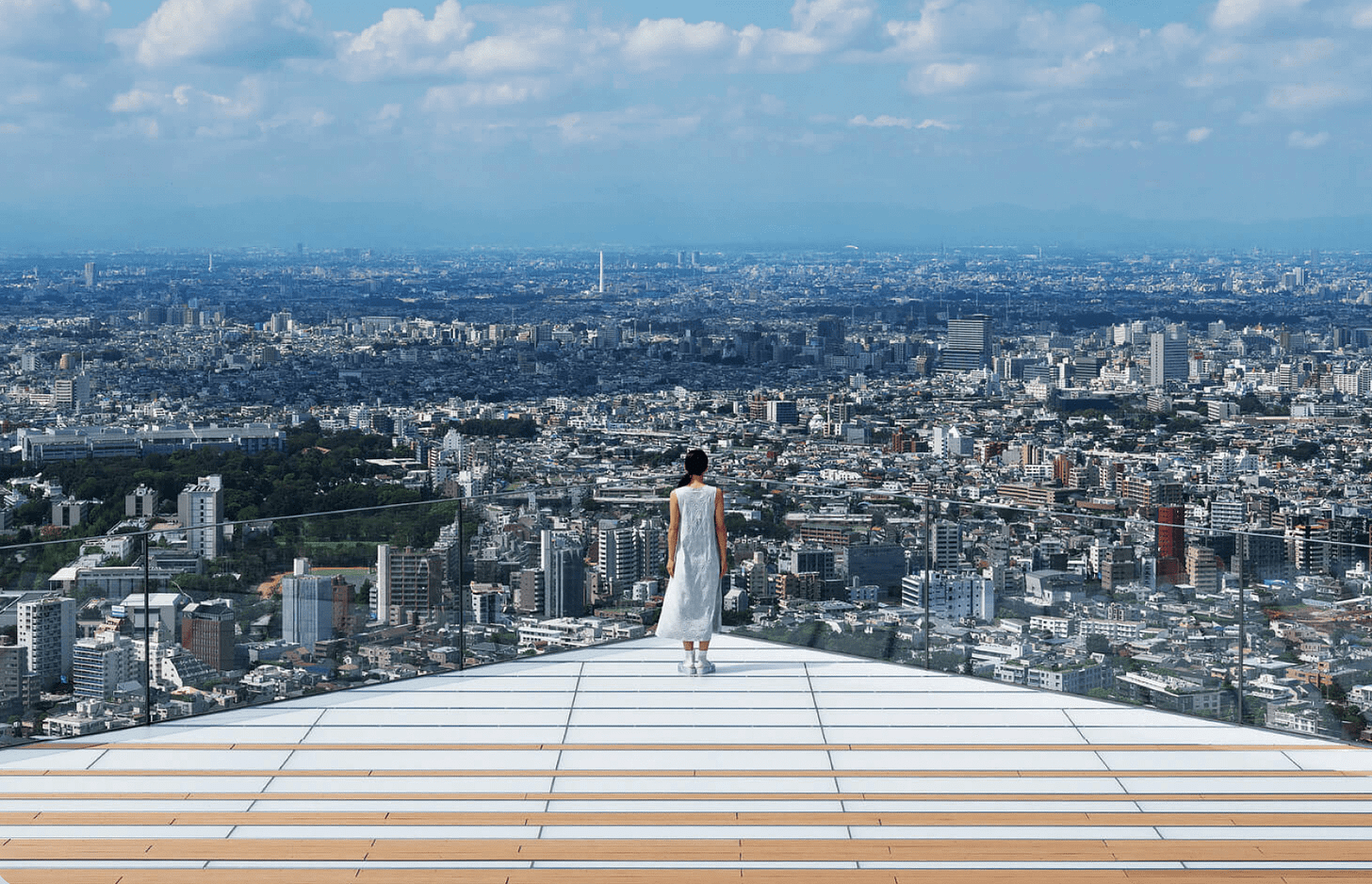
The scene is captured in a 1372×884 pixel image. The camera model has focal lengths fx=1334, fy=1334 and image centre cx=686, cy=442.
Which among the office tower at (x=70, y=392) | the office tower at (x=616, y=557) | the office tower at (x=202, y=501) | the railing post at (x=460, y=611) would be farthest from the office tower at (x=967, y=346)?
the railing post at (x=460, y=611)

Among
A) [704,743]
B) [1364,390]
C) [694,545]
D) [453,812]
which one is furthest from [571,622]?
[1364,390]

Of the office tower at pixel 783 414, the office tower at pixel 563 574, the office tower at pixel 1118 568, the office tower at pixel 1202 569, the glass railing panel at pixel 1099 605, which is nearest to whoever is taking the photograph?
the glass railing panel at pixel 1099 605

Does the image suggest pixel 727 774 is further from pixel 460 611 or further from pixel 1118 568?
pixel 1118 568

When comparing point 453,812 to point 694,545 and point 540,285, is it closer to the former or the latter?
point 694,545

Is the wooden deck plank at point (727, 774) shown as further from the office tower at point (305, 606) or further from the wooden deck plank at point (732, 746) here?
the office tower at point (305, 606)

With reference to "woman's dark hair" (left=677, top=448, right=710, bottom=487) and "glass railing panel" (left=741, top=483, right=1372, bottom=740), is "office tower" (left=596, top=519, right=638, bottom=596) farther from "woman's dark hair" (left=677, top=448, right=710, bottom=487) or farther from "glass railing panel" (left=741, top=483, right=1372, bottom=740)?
"woman's dark hair" (left=677, top=448, right=710, bottom=487)

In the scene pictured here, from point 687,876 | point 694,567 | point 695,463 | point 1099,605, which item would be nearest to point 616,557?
point 694,567
